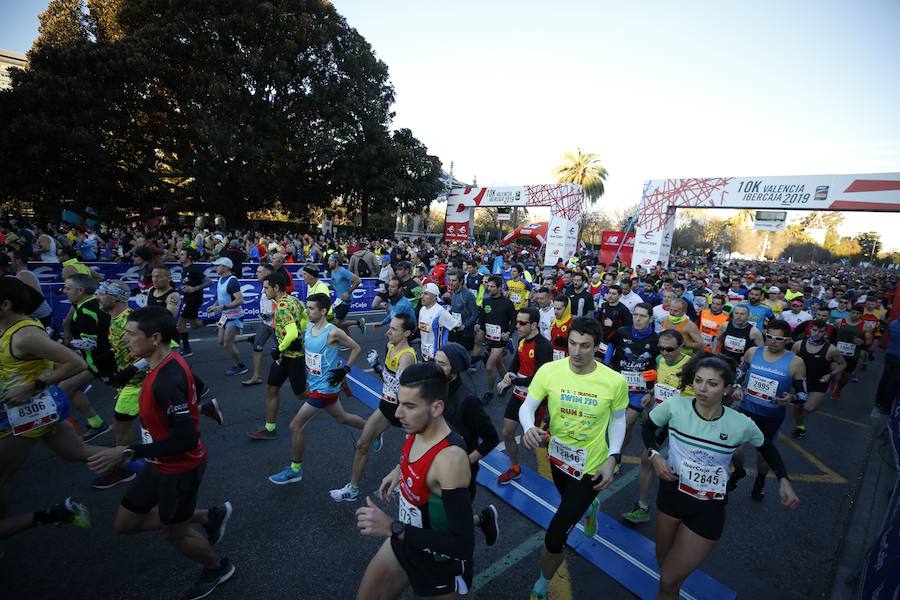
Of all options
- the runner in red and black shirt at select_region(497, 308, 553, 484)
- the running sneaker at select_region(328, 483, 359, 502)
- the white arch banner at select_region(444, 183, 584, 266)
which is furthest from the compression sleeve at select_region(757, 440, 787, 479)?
the white arch banner at select_region(444, 183, 584, 266)

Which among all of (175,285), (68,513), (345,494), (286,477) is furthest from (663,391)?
(175,285)

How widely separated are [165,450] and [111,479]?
2.39 m

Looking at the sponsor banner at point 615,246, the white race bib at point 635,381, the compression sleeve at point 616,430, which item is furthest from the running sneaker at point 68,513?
the sponsor banner at point 615,246

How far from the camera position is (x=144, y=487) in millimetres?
2795

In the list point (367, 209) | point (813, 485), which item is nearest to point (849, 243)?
point (367, 209)

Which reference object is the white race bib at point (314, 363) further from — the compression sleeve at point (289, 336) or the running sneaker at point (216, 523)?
the running sneaker at point (216, 523)

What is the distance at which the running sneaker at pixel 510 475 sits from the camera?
4594 millimetres

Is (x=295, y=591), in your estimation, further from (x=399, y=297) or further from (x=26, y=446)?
(x=399, y=297)

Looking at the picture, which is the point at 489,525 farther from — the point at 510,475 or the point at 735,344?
the point at 735,344

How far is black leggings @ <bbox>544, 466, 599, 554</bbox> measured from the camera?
Answer: 2.93 meters

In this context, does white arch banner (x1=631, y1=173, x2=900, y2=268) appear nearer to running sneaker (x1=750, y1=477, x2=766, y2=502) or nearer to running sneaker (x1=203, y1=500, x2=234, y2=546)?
running sneaker (x1=750, y1=477, x2=766, y2=502)

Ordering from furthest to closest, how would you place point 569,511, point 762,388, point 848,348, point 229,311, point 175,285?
1. point 175,285
2. point 848,348
3. point 229,311
4. point 762,388
5. point 569,511

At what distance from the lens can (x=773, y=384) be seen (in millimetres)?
4672

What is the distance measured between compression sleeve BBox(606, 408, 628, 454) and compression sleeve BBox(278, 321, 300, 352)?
345cm
